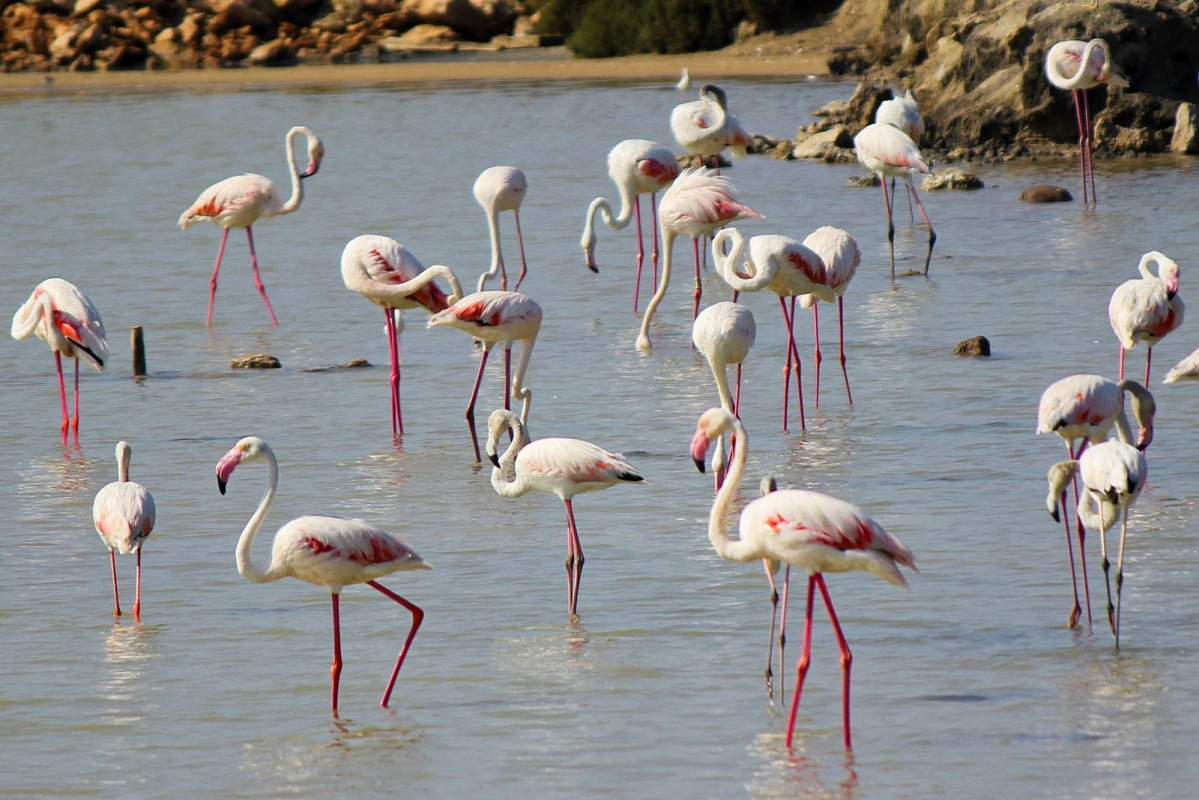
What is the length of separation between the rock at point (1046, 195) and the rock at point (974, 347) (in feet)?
21.7

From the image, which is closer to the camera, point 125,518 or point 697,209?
point 125,518

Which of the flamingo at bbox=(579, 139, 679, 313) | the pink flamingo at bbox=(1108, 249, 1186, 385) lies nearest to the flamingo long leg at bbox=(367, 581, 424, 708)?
the pink flamingo at bbox=(1108, 249, 1186, 385)

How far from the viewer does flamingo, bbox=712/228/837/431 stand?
8.88 metres

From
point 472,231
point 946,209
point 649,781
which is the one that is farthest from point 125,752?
point 946,209

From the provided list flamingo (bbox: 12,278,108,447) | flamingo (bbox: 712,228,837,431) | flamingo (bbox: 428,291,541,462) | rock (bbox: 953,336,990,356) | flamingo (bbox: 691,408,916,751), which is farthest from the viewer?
rock (bbox: 953,336,990,356)

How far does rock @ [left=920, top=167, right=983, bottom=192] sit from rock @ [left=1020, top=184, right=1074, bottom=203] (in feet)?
3.36

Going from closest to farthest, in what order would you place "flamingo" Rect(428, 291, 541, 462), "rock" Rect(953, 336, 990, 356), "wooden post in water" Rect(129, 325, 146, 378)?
1. "flamingo" Rect(428, 291, 541, 462)
2. "rock" Rect(953, 336, 990, 356)
3. "wooden post in water" Rect(129, 325, 146, 378)

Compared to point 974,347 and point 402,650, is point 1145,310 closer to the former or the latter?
point 974,347

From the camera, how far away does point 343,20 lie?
1655 inches

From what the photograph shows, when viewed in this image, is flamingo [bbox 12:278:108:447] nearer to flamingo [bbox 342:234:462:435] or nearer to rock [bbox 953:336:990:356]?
flamingo [bbox 342:234:462:435]

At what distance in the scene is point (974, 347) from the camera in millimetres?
10328

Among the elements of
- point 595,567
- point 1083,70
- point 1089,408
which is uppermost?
point 1083,70

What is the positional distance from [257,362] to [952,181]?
9153 mm

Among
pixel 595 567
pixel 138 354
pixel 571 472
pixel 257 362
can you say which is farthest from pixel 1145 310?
pixel 138 354
